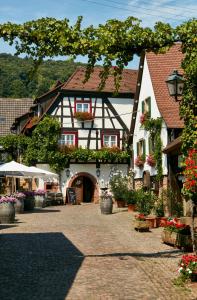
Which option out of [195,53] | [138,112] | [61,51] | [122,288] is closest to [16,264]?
[122,288]

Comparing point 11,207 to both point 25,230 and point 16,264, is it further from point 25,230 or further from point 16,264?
point 16,264

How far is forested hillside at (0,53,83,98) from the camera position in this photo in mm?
80250

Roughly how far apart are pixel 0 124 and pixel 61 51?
42605 millimetres

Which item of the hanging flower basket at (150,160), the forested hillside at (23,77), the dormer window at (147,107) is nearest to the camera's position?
the hanging flower basket at (150,160)

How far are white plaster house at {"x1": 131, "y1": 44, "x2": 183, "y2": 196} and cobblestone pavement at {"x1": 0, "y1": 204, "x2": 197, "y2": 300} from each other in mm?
7056

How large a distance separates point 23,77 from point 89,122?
56630 mm

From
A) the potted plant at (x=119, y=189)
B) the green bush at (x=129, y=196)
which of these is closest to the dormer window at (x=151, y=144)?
the green bush at (x=129, y=196)

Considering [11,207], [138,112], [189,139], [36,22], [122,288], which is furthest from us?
[138,112]

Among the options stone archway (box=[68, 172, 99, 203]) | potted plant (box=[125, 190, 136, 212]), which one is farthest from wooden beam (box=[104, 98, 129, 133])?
potted plant (box=[125, 190, 136, 212])

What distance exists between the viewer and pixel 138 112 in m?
29.5

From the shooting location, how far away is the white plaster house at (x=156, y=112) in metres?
24.0

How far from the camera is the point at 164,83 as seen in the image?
86.8 feet

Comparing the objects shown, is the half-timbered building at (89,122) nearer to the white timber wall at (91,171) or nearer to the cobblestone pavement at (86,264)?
the white timber wall at (91,171)

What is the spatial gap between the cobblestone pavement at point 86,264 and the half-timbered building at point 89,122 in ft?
62.7
